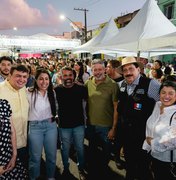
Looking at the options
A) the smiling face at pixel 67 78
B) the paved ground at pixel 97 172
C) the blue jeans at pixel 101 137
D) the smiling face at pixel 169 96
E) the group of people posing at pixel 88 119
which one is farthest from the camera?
the paved ground at pixel 97 172

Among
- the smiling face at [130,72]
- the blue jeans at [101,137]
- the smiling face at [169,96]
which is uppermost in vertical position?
the smiling face at [130,72]

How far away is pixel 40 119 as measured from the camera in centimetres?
320

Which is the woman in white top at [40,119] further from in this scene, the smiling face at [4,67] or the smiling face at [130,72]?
the smiling face at [4,67]

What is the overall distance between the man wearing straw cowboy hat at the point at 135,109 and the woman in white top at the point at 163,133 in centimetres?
36

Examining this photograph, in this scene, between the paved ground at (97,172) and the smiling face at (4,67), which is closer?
the paved ground at (97,172)

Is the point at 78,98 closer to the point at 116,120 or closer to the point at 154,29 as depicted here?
the point at 116,120

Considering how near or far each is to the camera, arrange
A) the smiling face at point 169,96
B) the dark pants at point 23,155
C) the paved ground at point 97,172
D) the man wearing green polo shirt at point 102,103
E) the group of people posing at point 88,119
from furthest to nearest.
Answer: the paved ground at point 97,172 → the man wearing green polo shirt at point 102,103 → the dark pants at point 23,155 → the smiling face at point 169,96 → the group of people posing at point 88,119

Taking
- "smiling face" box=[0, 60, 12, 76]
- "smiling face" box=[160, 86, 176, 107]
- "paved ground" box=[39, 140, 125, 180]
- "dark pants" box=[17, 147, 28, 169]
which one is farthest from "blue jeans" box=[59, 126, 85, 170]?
"smiling face" box=[0, 60, 12, 76]

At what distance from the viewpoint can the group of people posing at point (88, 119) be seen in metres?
2.45

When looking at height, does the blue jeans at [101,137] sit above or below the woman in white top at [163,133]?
below

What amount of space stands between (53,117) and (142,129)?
139cm

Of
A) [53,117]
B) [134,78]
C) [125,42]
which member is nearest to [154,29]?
[125,42]

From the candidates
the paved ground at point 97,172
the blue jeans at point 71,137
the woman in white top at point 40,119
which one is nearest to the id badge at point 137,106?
the blue jeans at point 71,137

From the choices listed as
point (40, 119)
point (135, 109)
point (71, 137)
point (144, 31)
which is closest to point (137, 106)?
point (135, 109)
